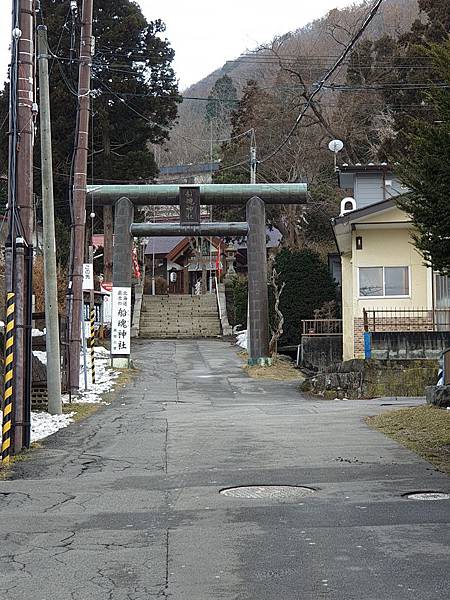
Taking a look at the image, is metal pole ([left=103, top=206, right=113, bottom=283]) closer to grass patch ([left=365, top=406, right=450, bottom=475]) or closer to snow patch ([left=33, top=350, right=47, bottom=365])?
snow patch ([left=33, top=350, right=47, bottom=365])

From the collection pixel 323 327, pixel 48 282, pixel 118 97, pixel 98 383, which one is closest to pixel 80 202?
pixel 48 282

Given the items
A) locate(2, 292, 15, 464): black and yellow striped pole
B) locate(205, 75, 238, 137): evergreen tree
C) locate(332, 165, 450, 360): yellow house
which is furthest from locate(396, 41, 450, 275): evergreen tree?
locate(205, 75, 238, 137): evergreen tree

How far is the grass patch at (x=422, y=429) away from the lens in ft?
37.8

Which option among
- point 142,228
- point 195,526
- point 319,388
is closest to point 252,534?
point 195,526

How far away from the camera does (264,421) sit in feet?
54.3

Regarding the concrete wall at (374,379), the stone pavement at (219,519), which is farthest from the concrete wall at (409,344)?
the stone pavement at (219,519)

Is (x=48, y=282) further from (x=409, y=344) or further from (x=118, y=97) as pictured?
(x=118, y=97)

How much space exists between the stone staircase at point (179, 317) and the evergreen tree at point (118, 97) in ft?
26.3

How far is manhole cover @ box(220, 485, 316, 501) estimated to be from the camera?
353 inches

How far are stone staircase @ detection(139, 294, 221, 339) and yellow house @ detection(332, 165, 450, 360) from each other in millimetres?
17730

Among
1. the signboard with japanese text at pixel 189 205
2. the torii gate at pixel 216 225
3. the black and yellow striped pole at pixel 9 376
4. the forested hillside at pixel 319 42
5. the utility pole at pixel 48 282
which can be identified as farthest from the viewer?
the forested hillside at pixel 319 42

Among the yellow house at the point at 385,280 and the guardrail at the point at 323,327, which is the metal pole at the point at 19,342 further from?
the guardrail at the point at 323,327

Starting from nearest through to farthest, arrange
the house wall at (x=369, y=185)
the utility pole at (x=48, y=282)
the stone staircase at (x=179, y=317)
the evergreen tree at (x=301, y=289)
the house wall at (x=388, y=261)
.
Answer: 1. the utility pole at (x=48, y=282)
2. the house wall at (x=388, y=261)
3. the house wall at (x=369, y=185)
4. the evergreen tree at (x=301, y=289)
5. the stone staircase at (x=179, y=317)

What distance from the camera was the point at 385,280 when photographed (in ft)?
93.2
